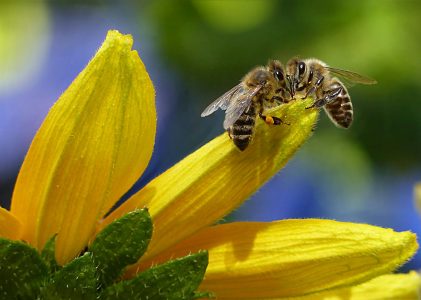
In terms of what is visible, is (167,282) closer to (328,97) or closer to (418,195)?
(418,195)

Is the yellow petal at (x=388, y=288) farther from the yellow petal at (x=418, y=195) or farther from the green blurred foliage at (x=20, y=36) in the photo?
the green blurred foliage at (x=20, y=36)

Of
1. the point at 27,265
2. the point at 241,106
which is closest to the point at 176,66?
the point at 241,106

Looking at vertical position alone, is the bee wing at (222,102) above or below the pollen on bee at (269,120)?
above

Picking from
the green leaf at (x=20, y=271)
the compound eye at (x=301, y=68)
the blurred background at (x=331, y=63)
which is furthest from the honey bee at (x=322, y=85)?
the blurred background at (x=331, y=63)

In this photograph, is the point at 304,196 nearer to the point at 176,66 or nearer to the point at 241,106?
the point at 176,66

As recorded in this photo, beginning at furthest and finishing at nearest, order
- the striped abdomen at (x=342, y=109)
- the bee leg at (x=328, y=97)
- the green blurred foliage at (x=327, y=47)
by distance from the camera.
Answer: the green blurred foliage at (x=327, y=47) < the striped abdomen at (x=342, y=109) < the bee leg at (x=328, y=97)

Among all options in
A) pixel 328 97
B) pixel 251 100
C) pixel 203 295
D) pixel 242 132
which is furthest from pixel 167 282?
pixel 328 97

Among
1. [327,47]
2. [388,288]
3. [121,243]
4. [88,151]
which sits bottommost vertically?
[388,288]
